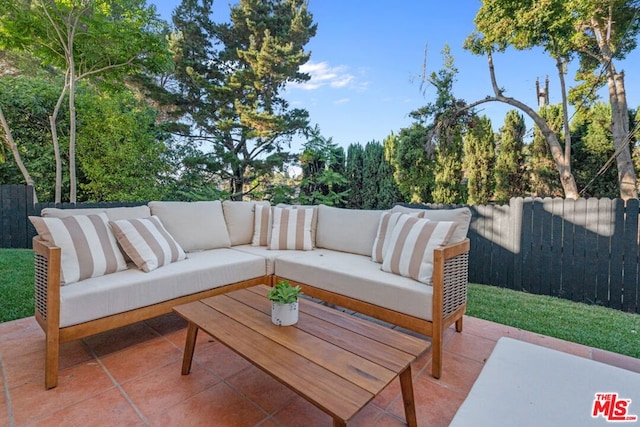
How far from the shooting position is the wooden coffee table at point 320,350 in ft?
3.54

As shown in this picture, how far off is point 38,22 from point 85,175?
2.64m

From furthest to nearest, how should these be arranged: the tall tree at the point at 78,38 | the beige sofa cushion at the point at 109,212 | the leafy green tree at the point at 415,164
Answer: the leafy green tree at the point at 415,164, the tall tree at the point at 78,38, the beige sofa cushion at the point at 109,212

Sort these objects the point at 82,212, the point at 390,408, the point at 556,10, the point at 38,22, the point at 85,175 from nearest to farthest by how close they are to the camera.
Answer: the point at 390,408 → the point at 82,212 → the point at 38,22 → the point at 556,10 → the point at 85,175

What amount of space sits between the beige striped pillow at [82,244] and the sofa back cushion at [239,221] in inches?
47.7

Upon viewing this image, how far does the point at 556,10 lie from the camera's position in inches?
203

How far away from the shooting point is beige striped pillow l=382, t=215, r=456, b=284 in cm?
212

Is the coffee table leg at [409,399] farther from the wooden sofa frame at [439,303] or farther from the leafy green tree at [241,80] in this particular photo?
the leafy green tree at [241,80]

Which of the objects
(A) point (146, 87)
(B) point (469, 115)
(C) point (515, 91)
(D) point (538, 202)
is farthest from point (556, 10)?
(A) point (146, 87)

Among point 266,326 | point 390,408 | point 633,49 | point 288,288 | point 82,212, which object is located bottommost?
point 390,408

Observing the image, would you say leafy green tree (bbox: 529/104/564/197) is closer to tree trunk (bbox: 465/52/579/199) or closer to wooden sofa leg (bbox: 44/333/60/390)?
tree trunk (bbox: 465/52/579/199)

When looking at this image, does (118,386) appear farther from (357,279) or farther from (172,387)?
(357,279)

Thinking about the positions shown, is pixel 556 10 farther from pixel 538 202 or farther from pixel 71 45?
pixel 71 45

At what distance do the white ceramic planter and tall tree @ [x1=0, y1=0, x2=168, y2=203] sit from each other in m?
5.71

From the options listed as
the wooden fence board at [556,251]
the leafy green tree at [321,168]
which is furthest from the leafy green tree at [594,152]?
the leafy green tree at [321,168]
